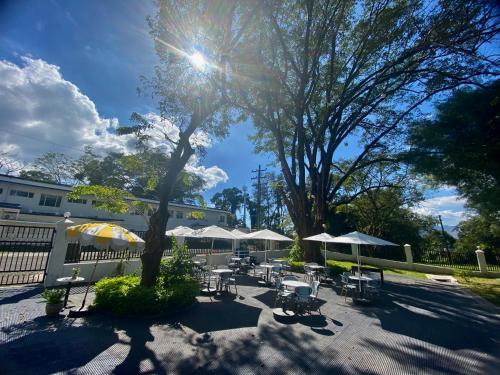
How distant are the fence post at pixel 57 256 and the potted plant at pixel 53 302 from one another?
137 inches

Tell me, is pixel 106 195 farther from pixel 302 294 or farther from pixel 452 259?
pixel 452 259

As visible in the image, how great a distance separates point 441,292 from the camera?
1102cm

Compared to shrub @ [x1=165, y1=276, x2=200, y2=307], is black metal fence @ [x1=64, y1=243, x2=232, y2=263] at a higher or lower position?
higher

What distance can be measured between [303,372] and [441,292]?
1124 cm

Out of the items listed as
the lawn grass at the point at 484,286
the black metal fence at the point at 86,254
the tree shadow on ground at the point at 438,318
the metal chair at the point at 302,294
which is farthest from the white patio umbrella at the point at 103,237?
the lawn grass at the point at 484,286

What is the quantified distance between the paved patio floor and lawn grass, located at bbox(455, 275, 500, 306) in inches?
135

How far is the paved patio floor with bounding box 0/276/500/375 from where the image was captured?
4.08m

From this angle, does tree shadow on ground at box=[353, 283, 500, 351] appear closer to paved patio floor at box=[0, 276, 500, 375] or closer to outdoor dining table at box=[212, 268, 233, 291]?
paved patio floor at box=[0, 276, 500, 375]

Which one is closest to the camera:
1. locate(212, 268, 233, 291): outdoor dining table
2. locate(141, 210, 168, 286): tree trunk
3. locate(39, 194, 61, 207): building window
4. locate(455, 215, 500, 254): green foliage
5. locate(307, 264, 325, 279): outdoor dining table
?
locate(141, 210, 168, 286): tree trunk

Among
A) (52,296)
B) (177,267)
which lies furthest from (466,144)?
(52,296)

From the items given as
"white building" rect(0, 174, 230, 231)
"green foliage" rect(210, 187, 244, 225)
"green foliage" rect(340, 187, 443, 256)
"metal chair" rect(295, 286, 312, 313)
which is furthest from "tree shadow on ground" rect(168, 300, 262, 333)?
"green foliage" rect(210, 187, 244, 225)

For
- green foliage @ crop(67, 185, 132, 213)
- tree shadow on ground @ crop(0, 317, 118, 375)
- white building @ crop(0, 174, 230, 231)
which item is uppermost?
white building @ crop(0, 174, 230, 231)

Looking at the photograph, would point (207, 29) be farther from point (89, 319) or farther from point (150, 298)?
point (89, 319)

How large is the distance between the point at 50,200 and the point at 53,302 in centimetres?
2539
